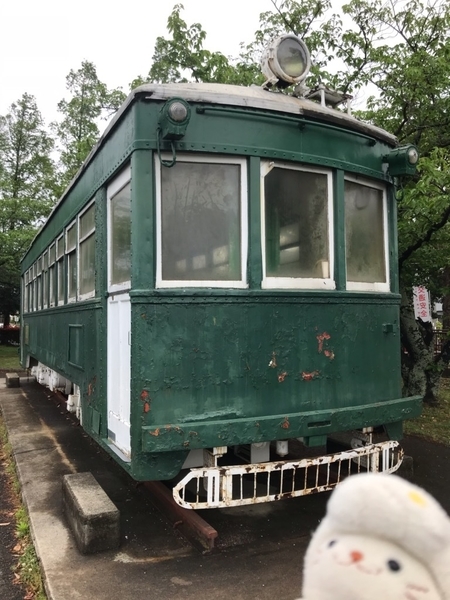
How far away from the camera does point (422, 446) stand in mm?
6160

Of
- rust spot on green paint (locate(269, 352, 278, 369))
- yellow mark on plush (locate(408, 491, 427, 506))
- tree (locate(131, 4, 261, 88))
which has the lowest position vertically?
yellow mark on plush (locate(408, 491, 427, 506))

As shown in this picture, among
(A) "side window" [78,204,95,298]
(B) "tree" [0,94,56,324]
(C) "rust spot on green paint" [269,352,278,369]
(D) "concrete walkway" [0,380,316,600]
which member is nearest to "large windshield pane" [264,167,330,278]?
(C) "rust spot on green paint" [269,352,278,369]

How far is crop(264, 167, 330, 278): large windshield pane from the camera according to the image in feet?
11.6

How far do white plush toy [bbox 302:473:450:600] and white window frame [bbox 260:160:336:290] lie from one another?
7.59 feet

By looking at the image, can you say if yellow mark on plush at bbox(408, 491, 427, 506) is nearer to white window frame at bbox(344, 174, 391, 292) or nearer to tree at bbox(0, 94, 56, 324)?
white window frame at bbox(344, 174, 391, 292)

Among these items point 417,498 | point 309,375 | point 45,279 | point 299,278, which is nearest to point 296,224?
point 299,278

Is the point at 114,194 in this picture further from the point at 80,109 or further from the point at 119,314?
the point at 80,109

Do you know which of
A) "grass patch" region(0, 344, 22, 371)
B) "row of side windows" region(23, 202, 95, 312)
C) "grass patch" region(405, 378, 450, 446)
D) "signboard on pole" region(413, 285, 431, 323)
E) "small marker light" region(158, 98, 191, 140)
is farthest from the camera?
"grass patch" region(0, 344, 22, 371)

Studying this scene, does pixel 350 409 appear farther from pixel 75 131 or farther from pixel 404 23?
pixel 75 131

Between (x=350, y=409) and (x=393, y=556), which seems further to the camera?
(x=350, y=409)

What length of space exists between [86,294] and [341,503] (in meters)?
3.91

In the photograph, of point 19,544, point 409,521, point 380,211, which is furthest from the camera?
point 380,211

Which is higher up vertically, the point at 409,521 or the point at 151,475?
the point at 409,521

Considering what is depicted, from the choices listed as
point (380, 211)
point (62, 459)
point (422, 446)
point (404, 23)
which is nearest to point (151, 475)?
point (380, 211)
